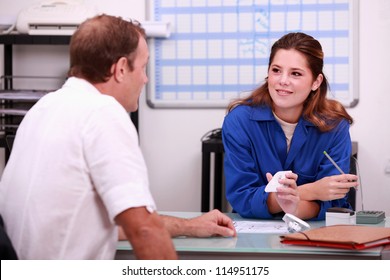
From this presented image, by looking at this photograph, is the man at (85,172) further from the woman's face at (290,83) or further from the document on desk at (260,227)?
the woman's face at (290,83)

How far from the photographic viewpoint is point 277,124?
2.22 m

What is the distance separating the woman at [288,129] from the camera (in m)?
2.14

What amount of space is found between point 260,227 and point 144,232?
0.69 metres

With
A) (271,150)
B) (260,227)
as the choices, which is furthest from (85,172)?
(271,150)

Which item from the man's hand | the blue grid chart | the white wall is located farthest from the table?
the man's hand

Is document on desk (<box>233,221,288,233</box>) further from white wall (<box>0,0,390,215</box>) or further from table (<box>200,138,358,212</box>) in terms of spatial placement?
white wall (<box>0,0,390,215</box>)

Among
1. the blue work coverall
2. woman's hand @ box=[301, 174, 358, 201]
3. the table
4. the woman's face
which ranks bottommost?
the table

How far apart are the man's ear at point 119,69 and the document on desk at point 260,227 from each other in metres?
0.60

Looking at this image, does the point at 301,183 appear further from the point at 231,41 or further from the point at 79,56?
the point at 231,41

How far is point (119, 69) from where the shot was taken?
4.57ft

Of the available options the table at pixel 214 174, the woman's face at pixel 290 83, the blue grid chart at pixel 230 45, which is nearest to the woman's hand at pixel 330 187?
the woman's face at pixel 290 83

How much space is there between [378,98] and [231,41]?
0.79m

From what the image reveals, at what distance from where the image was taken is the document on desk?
1.79 m
